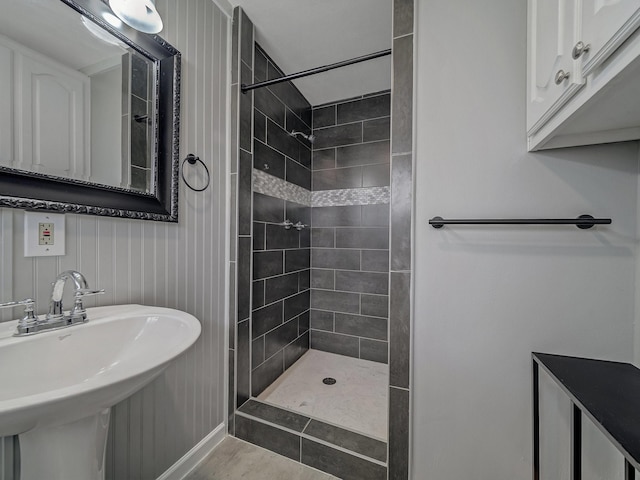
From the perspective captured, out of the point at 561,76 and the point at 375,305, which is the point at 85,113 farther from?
the point at 375,305

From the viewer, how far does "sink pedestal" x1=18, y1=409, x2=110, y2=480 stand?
2.11 ft

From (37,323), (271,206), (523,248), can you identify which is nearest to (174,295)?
(37,323)

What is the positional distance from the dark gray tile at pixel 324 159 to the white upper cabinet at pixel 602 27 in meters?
1.92

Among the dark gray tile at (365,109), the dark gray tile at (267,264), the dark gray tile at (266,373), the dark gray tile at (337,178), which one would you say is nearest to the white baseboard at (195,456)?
the dark gray tile at (266,373)

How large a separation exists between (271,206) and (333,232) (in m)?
0.79

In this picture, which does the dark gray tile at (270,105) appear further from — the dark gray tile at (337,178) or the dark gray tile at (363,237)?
the dark gray tile at (363,237)

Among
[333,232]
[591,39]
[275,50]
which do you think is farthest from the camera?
[333,232]

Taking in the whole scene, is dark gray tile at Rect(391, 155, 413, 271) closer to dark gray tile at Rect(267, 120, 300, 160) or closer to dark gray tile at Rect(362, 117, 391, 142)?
dark gray tile at Rect(267, 120, 300, 160)

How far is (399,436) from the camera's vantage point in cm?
112

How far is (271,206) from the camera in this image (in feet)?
6.22

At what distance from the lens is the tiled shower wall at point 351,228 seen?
7.54 ft

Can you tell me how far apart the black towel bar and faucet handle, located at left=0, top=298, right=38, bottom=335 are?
53.3 inches

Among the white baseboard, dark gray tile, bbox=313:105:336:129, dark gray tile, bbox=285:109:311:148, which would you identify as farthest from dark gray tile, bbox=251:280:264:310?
dark gray tile, bbox=313:105:336:129

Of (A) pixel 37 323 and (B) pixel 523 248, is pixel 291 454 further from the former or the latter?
(B) pixel 523 248
